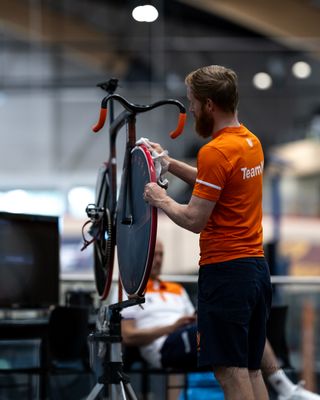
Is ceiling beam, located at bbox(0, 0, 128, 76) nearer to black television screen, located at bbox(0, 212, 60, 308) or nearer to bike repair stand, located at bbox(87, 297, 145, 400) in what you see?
black television screen, located at bbox(0, 212, 60, 308)

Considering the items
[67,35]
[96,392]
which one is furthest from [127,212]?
[67,35]

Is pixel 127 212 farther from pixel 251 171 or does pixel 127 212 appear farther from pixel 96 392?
pixel 96 392

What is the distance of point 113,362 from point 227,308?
60 cm

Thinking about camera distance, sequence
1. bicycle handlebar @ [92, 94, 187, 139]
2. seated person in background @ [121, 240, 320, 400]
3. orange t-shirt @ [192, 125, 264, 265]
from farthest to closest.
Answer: seated person in background @ [121, 240, 320, 400]
bicycle handlebar @ [92, 94, 187, 139]
orange t-shirt @ [192, 125, 264, 265]

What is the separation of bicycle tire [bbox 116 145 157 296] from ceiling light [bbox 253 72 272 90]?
9.91 metres

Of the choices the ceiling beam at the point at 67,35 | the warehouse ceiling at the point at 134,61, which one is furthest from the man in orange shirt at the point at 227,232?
the ceiling beam at the point at 67,35

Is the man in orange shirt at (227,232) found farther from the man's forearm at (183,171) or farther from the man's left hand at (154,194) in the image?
the man's forearm at (183,171)

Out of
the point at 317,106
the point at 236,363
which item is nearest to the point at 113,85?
the point at 236,363

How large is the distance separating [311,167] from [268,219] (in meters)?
1.14

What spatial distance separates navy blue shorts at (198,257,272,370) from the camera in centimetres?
294

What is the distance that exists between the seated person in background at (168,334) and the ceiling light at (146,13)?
3.99 metres

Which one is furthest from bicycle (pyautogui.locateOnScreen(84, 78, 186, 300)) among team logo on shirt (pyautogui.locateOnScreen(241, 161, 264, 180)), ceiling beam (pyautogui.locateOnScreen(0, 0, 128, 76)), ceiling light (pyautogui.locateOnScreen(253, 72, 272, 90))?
ceiling light (pyautogui.locateOnScreen(253, 72, 272, 90))

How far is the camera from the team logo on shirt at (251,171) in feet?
9.85

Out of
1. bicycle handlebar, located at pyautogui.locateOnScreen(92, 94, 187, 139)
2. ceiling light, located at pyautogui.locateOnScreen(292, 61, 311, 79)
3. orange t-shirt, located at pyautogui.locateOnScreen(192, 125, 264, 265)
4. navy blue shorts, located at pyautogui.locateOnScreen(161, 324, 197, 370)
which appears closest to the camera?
orange t-shirt, located at pyautogui.locateOnScreen(192, 125, 264, 265)
